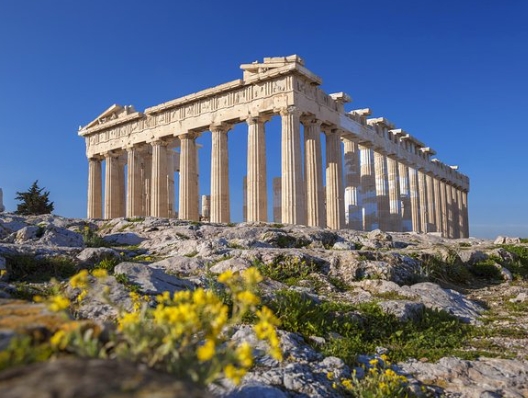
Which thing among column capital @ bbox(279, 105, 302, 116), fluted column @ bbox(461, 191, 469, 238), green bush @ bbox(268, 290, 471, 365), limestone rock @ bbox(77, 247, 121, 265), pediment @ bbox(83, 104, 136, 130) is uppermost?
pediment @ bbox(83, 104, 136, 130)

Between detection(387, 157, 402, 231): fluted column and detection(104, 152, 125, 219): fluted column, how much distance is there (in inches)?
915

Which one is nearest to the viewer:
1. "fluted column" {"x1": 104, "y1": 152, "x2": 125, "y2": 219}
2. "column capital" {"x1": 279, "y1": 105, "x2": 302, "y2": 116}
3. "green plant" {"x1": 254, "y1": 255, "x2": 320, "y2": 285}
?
"green plant" {"x1": 254, "y1": 255, "x2": 320, "y2": 285}

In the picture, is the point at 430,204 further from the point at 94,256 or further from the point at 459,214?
the point at 94,256

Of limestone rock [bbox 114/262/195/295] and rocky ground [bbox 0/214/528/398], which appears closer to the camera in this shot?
rocky ground [bbox 0/214/528/398]

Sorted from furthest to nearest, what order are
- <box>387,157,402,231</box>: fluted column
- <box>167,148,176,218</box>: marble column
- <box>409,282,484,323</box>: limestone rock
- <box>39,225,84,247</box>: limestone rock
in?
1. <box>167,148,176,218</box>: marble column
2. <box>387,157,402,231</box>: fluted column
3. <box>39,225,84,247</box>: limestone rock
4. <box>409,282,484,323</box>: limestone rock

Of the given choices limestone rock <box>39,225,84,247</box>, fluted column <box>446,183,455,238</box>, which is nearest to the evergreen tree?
limestone rock <box>39,225,84,247</box>

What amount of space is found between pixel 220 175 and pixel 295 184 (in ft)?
19.9

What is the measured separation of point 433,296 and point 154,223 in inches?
521

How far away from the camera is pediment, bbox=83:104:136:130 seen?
37969 millimetres

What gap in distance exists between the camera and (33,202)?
34.4m

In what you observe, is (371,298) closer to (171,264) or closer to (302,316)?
(302,316)

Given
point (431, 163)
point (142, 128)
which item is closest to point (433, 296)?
point (142, 128)

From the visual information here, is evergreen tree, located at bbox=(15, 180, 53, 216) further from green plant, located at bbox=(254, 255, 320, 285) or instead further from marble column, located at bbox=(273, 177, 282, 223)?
green plant, located at bbox=(254, 255, 320, 285)

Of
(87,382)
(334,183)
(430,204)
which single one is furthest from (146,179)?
(87,382)
